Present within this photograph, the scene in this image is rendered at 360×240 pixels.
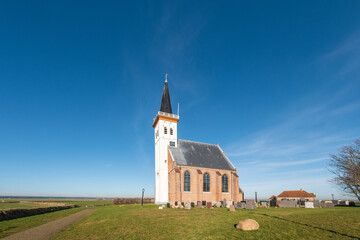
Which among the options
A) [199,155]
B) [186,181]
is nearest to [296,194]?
[199,155]

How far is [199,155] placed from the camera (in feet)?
124

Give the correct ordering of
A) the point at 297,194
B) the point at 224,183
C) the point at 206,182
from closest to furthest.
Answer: the point at 206,182, the point at 224,183, the point at 297,194

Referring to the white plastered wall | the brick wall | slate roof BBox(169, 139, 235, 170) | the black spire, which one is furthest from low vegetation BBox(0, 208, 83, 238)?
the black spire

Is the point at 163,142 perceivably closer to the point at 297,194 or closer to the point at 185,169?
the point at 185,169

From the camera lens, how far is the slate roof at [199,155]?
35.2m

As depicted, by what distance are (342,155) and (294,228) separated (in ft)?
81.4

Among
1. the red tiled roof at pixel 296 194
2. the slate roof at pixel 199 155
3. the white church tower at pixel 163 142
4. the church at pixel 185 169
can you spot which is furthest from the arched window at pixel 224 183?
the red tiled roof at pixel 296 194

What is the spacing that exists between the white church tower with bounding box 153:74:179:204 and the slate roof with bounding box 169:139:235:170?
75.9 inches

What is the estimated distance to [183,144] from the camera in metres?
39.3

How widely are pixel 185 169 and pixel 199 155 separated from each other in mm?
5606

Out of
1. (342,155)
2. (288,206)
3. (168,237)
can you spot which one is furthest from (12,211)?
(342,155)

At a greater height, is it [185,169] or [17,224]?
[185,169]

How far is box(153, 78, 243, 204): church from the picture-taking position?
32.5 metres

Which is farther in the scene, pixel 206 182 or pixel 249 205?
pixel 206 182
